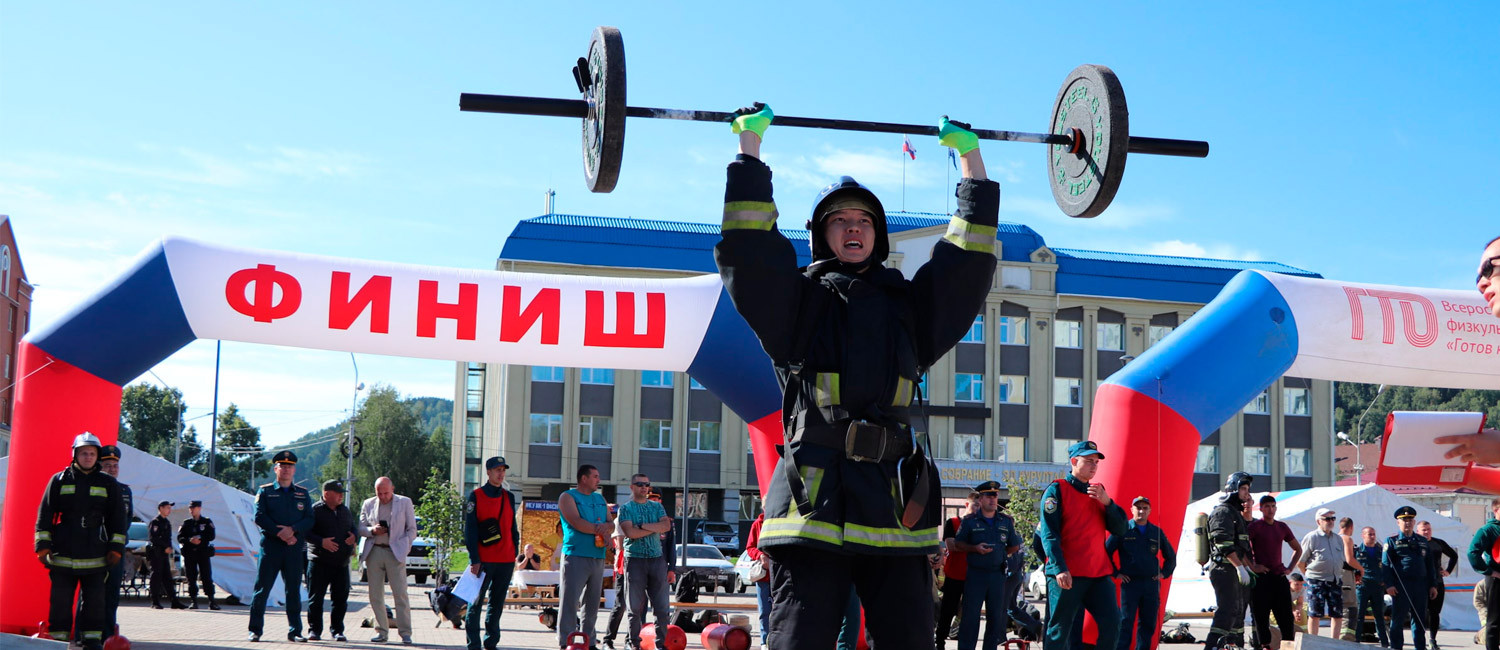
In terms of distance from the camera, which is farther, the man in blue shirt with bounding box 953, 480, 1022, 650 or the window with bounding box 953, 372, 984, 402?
the window with bounding box 953, 372, 984, 402

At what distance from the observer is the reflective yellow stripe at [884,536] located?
153 inches

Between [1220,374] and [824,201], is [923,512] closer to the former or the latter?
[824,201]

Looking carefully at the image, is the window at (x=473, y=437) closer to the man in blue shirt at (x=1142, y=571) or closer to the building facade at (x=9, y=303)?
the building facade at (x=9, y=303)

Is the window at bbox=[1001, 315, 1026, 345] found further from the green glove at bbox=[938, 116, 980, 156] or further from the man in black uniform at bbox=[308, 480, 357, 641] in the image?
the green glove at bbox=[938, 116, 980, 156]

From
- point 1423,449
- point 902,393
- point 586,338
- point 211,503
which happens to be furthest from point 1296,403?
point 902,393

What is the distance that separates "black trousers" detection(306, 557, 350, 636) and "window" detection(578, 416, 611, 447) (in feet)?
124

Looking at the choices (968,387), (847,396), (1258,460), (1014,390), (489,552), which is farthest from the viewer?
(1258,460)

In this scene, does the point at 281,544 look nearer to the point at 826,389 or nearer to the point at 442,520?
the point at 826,389

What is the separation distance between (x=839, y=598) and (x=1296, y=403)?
55976 mm

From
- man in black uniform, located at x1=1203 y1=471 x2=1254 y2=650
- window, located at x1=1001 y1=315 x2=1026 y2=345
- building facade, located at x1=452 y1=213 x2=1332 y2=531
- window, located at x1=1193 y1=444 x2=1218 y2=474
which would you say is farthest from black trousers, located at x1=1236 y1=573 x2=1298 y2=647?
window, located at x1=1193 y1=444 x2=1218 y2=474

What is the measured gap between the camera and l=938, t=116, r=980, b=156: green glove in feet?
15.4

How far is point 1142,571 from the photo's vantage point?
34.6 ft

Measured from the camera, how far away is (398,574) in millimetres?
13078

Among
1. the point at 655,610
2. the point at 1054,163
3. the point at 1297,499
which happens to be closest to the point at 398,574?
the point at 655,610
